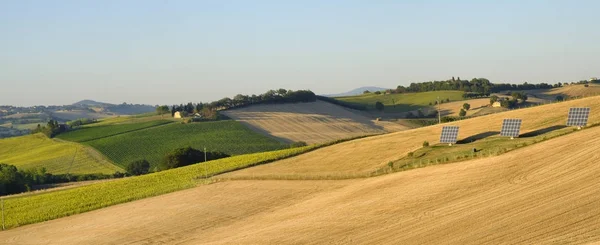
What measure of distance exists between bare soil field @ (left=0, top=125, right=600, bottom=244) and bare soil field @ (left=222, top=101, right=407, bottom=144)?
7329 centimetres

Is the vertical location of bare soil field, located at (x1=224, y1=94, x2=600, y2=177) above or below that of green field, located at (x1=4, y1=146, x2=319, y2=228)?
above

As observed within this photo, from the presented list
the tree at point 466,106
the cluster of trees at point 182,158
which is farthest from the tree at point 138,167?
the tree at point 466,106

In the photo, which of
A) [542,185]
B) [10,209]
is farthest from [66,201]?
[542,185]

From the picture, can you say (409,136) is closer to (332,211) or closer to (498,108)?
(332,211)

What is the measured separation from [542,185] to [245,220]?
1913cm

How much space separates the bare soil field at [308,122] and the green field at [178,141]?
18.4ft

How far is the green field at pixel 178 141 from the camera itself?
11956cm

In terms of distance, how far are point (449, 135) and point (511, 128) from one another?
257 inches

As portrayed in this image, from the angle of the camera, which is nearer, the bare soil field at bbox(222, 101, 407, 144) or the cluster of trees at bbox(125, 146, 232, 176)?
the cluster of trees at bbox(125, 146, 232, 176)

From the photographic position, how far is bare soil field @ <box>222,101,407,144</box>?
135250 millimetres

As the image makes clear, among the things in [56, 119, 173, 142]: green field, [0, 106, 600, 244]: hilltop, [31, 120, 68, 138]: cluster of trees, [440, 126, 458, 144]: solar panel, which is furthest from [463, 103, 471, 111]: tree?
[0, 106, 600, 244]: hilltop

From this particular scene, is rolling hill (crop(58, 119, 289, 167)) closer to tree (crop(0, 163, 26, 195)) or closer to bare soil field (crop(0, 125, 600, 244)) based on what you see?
tree (crop(0, 163, 26, 195))

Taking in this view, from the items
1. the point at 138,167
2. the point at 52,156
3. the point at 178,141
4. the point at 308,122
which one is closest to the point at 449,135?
the point at 138,167

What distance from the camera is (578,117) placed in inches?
2015
